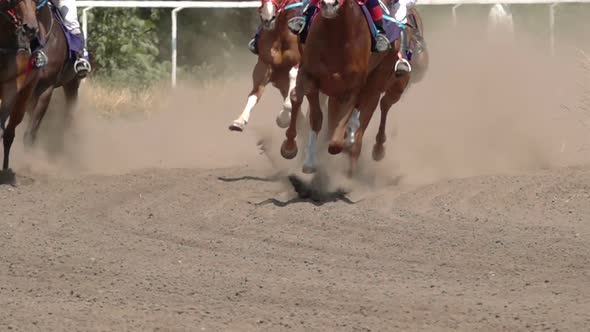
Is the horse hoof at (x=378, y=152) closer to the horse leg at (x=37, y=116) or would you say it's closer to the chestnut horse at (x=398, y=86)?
the chestnut horse at (x=398, y=86)

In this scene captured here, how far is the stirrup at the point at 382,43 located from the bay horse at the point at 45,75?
332 cm

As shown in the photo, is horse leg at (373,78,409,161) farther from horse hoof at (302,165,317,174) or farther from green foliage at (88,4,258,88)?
green foliage at (88,4,258,88)

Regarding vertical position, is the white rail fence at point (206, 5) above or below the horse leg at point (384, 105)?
below

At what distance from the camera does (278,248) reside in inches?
385

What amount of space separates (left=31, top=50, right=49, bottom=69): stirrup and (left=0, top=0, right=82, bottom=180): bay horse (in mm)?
125

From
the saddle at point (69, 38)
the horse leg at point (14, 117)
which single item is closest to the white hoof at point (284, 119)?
the saddle at point (69, 38)

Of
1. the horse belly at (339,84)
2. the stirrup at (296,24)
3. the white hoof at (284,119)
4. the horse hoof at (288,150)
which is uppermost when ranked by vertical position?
the stirrup at (296,24)

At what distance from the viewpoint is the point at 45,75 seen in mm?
13953

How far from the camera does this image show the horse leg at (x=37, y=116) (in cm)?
1439

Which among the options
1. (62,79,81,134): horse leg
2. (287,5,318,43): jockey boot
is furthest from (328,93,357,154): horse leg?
(62,79,81,134): horse leg

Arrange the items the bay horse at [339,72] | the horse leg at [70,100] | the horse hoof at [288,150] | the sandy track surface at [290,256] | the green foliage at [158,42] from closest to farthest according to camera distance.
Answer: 1. the sandy track surface at [290,256]
2. the bay horse at [339,72]
3. the horse hoof at [288,150]
4. the horse leg at [70,100]
5. the green foliage at [158,42]

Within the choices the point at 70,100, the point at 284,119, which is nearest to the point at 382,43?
the point at 284,119

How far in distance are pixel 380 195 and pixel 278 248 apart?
275 centimetres

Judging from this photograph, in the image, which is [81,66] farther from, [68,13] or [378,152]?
[378,152]
